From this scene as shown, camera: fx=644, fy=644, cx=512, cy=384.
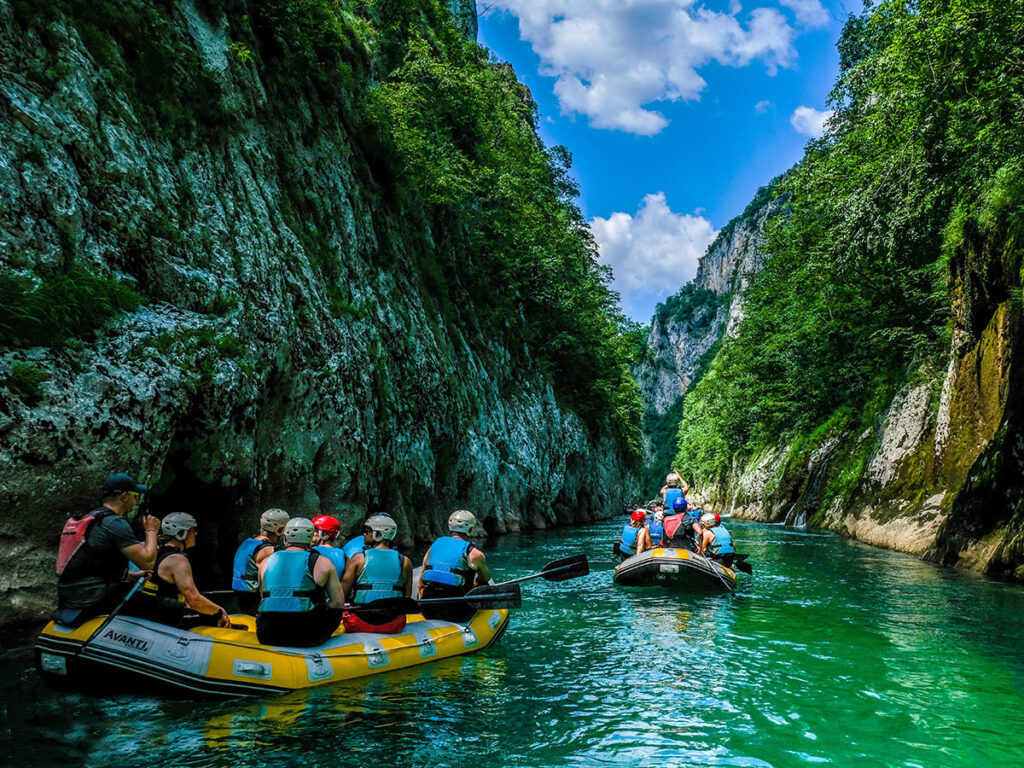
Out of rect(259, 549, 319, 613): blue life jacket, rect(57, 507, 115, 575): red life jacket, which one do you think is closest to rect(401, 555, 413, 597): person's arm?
rect(259, 549, 319, 613): blue life jacket

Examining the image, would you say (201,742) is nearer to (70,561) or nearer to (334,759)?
(334,759)

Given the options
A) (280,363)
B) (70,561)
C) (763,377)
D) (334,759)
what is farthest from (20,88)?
(763,377)

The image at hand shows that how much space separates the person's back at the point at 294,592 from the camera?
6.17 meters

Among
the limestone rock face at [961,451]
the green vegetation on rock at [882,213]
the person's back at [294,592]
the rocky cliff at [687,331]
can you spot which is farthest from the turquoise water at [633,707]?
the rocky cliff at [687,331]

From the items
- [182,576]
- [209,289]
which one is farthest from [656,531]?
[209,289]

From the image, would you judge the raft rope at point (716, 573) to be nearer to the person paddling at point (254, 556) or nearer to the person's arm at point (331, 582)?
the person's arm at point (331, 582)

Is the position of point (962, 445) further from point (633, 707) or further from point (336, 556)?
point (336, 556)

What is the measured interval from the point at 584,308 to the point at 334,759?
1361 inches

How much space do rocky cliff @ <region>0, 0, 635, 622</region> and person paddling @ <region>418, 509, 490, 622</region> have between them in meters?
3.63

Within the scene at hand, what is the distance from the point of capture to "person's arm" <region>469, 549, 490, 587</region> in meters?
8.05

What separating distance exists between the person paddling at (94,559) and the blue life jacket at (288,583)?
107cm

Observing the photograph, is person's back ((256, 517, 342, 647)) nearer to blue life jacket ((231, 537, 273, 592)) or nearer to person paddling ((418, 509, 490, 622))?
blue life jacket ((231, 537, 273, 592))

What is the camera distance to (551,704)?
5.64 metres

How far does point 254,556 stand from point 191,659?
1.89 metres
